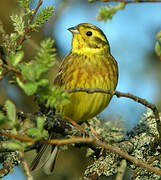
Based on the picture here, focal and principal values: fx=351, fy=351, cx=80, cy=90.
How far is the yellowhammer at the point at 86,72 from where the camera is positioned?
336cm

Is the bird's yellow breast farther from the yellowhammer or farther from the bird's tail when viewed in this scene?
the bird's tail

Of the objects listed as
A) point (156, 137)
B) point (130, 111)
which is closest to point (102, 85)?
point (156, 137)

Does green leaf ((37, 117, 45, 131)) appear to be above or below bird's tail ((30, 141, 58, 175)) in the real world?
above

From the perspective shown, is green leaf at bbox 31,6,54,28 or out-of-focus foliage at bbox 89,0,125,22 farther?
green leaf at bbox 31,6,54,28

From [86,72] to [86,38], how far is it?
553 millimetres

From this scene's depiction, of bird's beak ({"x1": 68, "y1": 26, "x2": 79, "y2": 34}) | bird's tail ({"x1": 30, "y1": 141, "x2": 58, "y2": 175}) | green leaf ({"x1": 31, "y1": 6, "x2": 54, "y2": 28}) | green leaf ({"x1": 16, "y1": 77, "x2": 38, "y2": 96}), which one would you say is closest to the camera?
green leaf ({"x1": 16, "y1": 77, "x2": 38, "y2": 96})

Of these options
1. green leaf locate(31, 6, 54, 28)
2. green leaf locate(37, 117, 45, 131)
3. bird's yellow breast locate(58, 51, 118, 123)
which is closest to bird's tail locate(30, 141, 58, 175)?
bird's yellow breast locate(58, 51, 118, 123)

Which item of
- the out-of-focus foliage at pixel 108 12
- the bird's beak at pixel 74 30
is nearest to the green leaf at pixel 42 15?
the out-of-focus foliage at pixel 108 12

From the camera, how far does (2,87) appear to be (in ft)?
15.1

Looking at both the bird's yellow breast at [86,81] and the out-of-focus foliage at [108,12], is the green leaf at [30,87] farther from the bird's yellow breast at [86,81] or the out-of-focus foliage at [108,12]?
the bird's yellow breast at [86,81]

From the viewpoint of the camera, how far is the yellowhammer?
3363 mm

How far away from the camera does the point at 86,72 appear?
136 inches

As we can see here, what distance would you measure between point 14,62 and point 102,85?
80.7 inches

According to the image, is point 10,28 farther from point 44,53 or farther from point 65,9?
point 44,53
